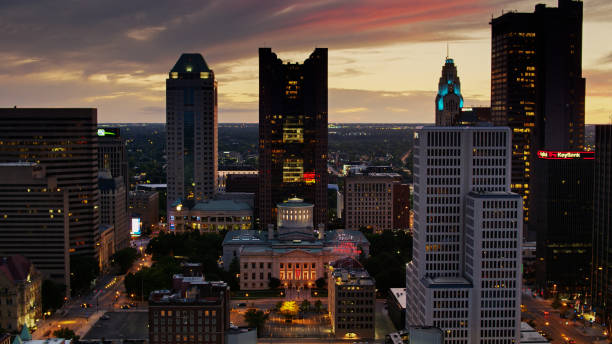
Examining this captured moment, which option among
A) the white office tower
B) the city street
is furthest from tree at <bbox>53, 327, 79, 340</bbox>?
the city street

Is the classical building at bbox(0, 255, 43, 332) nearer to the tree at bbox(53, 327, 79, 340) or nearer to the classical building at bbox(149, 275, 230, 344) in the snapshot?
the tree at bbox(53, 327, 79, 340)

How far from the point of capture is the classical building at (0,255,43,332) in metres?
188

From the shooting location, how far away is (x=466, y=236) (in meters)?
170

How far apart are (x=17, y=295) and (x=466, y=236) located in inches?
4340

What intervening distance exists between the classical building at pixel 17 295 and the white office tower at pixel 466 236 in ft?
317

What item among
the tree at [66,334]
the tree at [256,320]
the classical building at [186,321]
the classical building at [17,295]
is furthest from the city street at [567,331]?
the classical building at [17,295]

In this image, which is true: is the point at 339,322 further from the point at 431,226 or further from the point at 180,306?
the point at 180,306

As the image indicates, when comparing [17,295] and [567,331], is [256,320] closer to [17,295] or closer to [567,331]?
[17,295]

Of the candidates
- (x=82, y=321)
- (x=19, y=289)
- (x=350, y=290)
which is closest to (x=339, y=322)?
(x=350, y=290)

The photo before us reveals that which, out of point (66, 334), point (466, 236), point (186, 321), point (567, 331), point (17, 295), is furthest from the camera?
point (567, 331)

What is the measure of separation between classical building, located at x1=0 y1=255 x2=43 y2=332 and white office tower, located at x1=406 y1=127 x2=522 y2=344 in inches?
3808

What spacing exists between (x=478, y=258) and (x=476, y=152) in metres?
Answer: 23.6

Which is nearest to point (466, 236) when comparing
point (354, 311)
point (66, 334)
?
point (354, 311)

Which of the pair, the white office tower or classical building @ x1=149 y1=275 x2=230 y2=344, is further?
the white office tower
